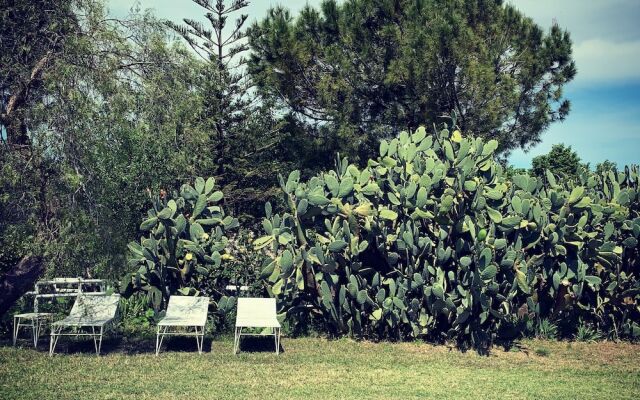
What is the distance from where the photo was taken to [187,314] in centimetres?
950

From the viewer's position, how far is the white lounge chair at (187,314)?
9102 mm

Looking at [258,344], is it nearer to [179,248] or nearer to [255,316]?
[255,316]

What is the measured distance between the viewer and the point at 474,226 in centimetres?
953

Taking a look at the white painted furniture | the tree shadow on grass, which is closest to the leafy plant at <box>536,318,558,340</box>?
the tree shadow on grass

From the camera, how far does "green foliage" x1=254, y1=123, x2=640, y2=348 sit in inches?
378

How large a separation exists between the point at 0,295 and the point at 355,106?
35.9 feet

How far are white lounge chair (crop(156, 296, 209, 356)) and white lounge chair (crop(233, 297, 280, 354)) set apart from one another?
0.46 m

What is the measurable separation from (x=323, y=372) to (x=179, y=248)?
293 centimetres

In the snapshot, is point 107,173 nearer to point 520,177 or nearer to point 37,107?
point 37,107

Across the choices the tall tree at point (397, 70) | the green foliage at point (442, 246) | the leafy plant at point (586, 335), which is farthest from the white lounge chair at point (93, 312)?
the tall tree at point (397, 70)

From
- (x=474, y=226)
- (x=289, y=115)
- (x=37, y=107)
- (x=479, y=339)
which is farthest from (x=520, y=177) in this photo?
(x=289, y=115)

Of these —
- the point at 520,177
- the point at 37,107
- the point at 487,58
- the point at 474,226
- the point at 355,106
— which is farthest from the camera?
the point at 355,106

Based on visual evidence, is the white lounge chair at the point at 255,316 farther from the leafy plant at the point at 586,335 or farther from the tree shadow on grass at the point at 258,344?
the leafy plant at the point at 586,335

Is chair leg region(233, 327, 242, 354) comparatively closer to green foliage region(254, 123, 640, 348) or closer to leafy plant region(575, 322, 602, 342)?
green foliage region(254, 123, 640, 348)
